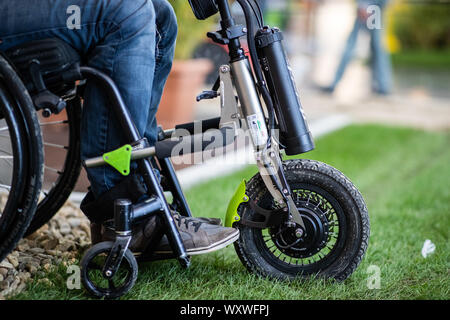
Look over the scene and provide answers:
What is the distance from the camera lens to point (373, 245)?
2.51 m

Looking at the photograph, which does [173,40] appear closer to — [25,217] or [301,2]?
[25,217]

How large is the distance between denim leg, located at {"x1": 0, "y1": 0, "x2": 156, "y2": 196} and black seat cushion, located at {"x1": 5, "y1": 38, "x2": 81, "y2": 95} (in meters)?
0.03

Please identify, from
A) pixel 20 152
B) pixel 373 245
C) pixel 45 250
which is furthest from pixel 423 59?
pixel 20 152

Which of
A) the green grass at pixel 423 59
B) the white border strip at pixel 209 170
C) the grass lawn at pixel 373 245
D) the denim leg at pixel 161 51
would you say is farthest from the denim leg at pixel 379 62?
the denim leg at pixel 161 51

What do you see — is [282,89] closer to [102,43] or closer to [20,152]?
[102,43]

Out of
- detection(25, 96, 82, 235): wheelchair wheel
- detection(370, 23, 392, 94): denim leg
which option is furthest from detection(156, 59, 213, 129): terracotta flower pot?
detection(370, 23, 392, 94): denim leg

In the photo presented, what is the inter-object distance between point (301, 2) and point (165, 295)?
42.8 ft

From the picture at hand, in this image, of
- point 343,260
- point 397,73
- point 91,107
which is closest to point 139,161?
point 91,107

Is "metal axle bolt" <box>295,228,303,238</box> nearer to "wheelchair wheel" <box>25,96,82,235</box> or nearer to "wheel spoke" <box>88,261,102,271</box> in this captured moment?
"wheel spoke" <box>88,261,102,271</box>

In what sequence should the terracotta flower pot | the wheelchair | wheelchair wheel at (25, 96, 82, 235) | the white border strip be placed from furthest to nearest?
the terracotta flower pot → the white border strip → wheelchair wheel at (25, 96, 82, 235) → the wheelchair

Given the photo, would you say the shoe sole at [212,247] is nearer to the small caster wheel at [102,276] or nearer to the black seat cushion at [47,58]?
the small caster wheel at [102,276]

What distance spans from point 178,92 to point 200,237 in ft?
8.88

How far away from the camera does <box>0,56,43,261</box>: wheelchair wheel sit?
163 cm

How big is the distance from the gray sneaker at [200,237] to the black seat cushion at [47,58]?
0.60 meters
